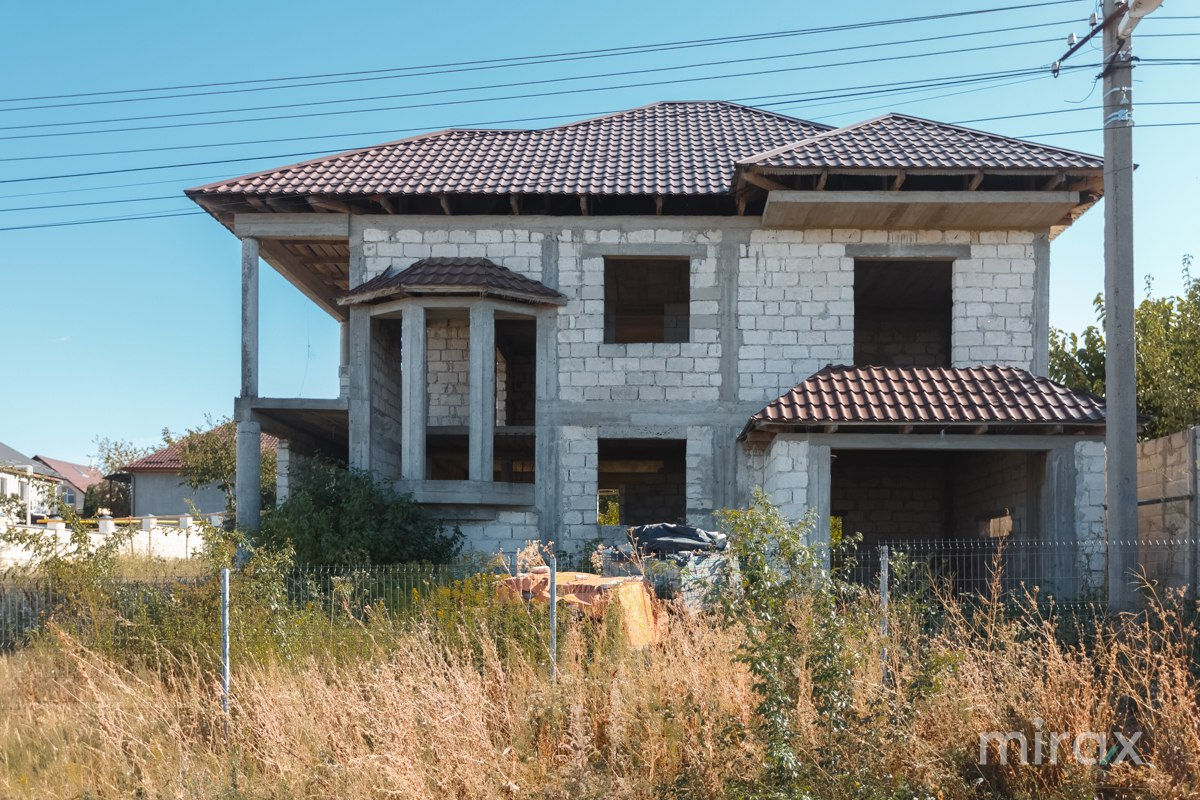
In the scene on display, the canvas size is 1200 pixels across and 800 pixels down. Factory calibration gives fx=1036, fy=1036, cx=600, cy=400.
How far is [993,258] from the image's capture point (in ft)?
50.9

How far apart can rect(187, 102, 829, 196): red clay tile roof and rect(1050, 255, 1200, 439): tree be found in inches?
286

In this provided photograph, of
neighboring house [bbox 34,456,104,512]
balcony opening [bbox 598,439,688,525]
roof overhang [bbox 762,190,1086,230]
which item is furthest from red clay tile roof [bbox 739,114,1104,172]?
neighboring house [bbox 34,456,104,512]

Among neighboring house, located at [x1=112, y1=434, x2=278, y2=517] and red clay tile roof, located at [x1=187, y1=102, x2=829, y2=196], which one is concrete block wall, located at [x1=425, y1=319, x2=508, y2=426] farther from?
neighboring house, located at [x1=112, y1=434, x2=278, y2=517]

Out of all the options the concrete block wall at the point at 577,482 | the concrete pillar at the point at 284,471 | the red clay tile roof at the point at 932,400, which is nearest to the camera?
the red clay tile roof at the point at 932,400

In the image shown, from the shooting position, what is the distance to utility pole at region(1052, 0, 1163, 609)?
10039 millimetres

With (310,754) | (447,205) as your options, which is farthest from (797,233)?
(310,754)

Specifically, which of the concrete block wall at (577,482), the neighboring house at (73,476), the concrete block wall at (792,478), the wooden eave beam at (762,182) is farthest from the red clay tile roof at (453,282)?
the neighboring house at (73,476)

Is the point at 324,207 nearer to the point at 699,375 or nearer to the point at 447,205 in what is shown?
the point at 447,205

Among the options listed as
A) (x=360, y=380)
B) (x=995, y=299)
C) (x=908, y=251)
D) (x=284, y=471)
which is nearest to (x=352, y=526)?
(x=360, y=380)

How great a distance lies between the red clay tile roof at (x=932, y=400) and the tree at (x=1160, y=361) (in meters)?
4.77

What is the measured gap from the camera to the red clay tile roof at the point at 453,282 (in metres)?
14.8

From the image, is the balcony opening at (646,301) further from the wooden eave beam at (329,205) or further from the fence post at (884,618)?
the fence post at (884,618)

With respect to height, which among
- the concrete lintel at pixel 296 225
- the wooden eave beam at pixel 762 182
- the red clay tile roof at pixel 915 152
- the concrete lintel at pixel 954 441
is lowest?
the concrete lintel at pixel 954 441

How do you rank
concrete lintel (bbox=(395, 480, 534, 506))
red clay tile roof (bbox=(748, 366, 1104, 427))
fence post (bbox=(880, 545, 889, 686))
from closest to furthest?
1. fence post (bbox=(880, 545, 889, 686))
2. red clay tile roof (bbox=(748, 366, 1104, 427))
3. concrete lintel (bbox=(395, 480, 534, 506))
